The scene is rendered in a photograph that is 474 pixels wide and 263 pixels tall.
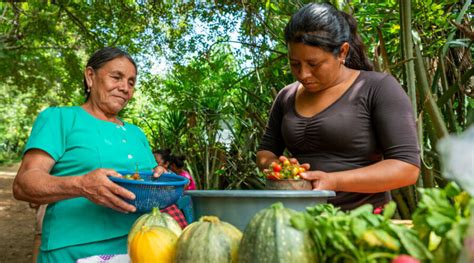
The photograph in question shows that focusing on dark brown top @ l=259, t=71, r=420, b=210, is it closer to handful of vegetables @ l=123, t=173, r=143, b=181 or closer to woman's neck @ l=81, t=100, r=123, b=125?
handful of vegetables @ l=123, t=173, r=143, b=181

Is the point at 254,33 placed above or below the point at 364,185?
above

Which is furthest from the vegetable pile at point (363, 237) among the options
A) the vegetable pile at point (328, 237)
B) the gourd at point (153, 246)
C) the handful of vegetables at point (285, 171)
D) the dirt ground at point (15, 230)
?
the dirt ground at point (15, 230)

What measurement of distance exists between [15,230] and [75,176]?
10.8 meters

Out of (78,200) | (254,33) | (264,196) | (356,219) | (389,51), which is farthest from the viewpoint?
(254,33)

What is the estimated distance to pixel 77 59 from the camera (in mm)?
10430

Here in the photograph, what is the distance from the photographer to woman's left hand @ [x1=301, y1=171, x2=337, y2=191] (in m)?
1.61

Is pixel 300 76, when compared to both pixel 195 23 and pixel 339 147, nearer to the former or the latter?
pixel 339 147

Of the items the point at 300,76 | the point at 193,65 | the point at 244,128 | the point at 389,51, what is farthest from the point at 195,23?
the point at 300,76

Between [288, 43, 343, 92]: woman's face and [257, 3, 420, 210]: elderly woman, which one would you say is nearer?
[257, 3, 420, 210]: elderly woman

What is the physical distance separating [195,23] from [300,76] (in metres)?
5.78

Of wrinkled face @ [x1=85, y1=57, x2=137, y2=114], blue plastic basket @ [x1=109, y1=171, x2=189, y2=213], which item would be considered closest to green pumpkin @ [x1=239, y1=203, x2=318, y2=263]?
blue plastic basket @ [x1=109, y1=171, x2=189, y2=213]

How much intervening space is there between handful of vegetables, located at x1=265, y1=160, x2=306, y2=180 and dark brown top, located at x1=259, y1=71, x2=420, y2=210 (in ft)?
1.01

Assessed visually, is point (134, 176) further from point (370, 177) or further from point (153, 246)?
point (370, 177)

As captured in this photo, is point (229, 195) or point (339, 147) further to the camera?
point (339, 147)
